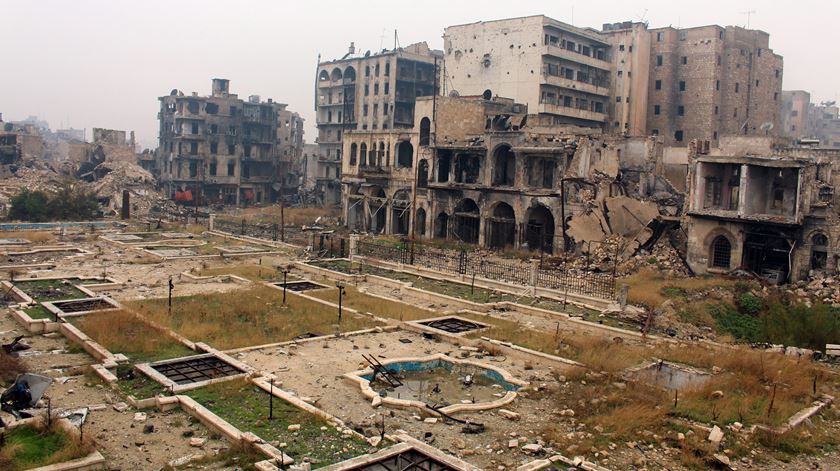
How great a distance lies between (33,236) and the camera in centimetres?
4469

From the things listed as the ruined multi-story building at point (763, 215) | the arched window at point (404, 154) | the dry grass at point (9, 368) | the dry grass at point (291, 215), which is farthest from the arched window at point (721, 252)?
the dry grass at point (291, 215)

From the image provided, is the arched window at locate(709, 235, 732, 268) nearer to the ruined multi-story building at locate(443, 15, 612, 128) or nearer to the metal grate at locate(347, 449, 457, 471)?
the ruined multi-story building at locate(443, 15, 612, 128)

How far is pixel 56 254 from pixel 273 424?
2960 centimetres

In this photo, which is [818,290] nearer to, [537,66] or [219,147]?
[537,66]

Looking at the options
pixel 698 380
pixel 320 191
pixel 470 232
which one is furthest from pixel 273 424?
pixel 320 191

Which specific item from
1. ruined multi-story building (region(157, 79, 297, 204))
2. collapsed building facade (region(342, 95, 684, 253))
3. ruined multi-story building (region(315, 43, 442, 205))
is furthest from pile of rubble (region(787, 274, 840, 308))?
ruined multi-story building (region(157, 79, 297, 204))

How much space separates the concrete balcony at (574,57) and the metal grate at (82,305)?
150 feet

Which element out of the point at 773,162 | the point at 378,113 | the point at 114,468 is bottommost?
the point at 114,468

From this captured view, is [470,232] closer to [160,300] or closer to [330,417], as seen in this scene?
[160,300]

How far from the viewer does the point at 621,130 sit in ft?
229

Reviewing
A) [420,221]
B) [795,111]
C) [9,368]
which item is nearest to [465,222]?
[420,221]

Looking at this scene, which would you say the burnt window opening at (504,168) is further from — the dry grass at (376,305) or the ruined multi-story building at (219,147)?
the ruined multi-story building at (219,147)

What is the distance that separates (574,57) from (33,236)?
148ft

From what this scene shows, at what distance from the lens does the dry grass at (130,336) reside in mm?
19516
